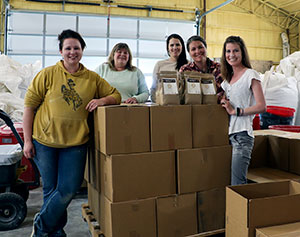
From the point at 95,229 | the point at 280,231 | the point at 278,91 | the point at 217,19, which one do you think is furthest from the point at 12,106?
the point at 217,19

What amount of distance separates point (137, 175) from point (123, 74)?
1.20 meters

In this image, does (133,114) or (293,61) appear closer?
(133,114)

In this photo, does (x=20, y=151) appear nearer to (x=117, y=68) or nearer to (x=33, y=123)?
(x=33, y=123)

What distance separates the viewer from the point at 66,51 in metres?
1.94

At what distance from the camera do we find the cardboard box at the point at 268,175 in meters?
2.34

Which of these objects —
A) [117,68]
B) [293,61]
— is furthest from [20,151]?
[293,61]

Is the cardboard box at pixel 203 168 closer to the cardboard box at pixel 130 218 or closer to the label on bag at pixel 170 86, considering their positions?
the cardboard box at pixel 130 218

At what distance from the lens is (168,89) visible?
1.93m

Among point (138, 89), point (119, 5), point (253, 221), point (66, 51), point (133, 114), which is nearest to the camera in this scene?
point (253, 221)

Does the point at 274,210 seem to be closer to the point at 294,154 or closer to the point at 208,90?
the point at 208,90

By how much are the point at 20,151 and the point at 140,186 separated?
4.43 feet

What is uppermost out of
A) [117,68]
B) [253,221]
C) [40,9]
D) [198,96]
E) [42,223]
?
[40,9]

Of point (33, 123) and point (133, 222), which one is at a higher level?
point (33, 123)

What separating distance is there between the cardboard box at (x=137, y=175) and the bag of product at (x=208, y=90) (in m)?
0.43
